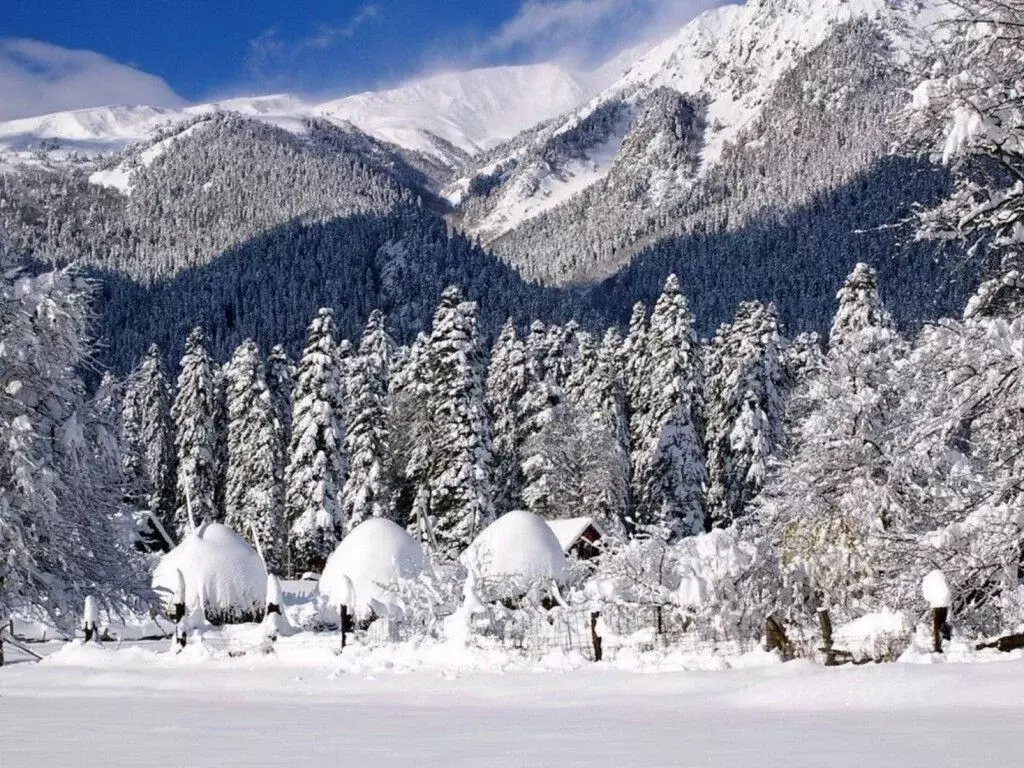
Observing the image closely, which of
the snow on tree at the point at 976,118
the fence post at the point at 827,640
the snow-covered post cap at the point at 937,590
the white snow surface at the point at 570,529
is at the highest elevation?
the snow on tree at the point at 976,118

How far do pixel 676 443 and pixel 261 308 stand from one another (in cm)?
14124

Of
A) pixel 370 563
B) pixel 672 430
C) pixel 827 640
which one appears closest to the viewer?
pixel 827 640

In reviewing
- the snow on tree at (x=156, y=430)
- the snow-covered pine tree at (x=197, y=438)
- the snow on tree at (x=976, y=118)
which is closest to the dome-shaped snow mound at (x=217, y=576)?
the snow-covered pine tree at (x=197, y=438)

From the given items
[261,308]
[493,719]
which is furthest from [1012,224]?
[261,308]

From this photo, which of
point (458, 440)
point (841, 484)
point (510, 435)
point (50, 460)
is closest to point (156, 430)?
point (510, 435)

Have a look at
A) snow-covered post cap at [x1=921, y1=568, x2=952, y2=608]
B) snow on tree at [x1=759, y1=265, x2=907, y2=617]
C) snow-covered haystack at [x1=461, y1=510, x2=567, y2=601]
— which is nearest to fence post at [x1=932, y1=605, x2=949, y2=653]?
snow-covered post cap at [x1=921, y1=568, x2=952, y2=608]

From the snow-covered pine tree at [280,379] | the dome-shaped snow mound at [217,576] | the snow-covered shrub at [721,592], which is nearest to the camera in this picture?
the snow-covered shrub at [721,592]

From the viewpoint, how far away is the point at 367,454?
50969mm

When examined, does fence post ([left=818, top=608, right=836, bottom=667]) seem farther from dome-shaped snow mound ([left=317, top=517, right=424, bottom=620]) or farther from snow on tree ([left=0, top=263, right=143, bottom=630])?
dome-shaped snow mound ([left=317, top=517, right=424, bottom=620])

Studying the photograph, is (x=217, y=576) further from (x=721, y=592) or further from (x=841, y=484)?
(x=841, y=484)

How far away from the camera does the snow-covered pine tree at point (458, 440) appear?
4544 cm

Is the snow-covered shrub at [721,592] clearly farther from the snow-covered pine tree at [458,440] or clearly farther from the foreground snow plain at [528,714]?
the snow-covered pine tree at [458,440]

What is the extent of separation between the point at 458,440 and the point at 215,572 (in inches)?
501

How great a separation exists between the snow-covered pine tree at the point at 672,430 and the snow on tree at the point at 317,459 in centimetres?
1368
